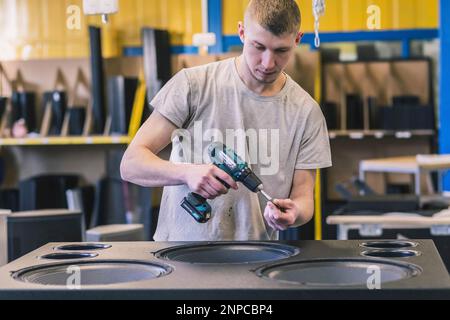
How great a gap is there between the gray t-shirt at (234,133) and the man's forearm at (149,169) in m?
0.15

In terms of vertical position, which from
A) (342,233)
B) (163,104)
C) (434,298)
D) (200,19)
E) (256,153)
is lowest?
(342,233)

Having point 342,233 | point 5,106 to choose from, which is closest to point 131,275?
point 342,233

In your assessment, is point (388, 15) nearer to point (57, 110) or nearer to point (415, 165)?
point (415, 165)

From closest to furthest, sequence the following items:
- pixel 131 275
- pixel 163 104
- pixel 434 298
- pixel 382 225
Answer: pixel 434 298
pixel 131 275
pixel 163 104
pixel 382 225

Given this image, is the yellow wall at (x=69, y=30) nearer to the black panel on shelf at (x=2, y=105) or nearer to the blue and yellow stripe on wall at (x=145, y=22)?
the blue and yellow stripe on wall at (x=145, y=22)

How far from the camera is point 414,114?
7230 mm

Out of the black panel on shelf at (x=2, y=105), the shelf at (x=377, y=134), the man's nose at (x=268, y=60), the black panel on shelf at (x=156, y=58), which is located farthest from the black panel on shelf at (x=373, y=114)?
the man's nose at (x=268, y=60)

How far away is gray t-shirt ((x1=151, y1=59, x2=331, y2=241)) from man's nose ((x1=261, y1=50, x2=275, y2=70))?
151mm

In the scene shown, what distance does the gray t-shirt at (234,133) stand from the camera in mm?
2252

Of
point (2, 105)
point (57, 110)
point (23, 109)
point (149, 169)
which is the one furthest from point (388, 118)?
point (149, 169)

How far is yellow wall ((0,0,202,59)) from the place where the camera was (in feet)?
A: 28.9

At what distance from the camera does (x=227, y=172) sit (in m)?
1.90
